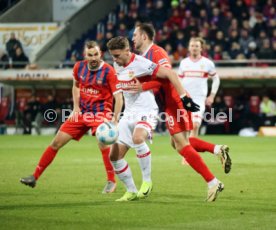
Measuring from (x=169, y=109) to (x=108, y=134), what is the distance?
80 cm

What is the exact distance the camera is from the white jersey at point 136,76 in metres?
9.55

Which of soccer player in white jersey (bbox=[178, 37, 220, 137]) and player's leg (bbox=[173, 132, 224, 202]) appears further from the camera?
soccer player in white jersey (bbox=[178, 37, 220, 137])

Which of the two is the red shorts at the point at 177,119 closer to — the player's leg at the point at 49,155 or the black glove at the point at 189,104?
→ the black glove at the point at 189,104

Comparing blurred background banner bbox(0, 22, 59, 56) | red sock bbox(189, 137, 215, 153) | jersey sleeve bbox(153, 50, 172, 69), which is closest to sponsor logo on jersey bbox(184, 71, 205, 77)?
red sock bbox(189, 137, 215, 153)

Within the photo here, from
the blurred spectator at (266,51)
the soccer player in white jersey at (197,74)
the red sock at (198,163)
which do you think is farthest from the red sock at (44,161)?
the blurred spectator at (266,51)

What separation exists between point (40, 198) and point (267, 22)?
2013 cm

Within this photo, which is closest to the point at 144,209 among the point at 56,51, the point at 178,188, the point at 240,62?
the point at 178,188

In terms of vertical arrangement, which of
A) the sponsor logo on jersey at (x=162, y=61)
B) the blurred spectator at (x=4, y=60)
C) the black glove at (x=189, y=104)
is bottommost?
the blurred spectator at (x=4, y=60)

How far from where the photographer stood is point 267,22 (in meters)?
28.6

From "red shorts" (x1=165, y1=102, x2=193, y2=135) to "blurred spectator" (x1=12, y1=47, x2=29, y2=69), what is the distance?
21134 millimetres

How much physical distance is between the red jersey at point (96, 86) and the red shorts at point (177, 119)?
131 centimetres

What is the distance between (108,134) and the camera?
964 centimetres

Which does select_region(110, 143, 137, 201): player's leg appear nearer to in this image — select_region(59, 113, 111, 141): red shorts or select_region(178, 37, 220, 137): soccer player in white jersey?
select_region(59, 113, 111, 141): red shorts

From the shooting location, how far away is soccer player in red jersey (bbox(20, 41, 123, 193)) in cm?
1063
